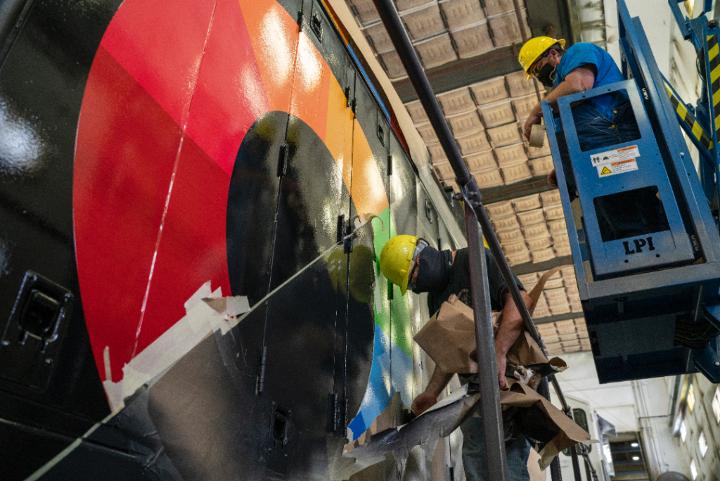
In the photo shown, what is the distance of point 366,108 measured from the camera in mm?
3469

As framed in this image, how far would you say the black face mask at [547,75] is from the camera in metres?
3.56

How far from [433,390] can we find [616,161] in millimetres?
1465

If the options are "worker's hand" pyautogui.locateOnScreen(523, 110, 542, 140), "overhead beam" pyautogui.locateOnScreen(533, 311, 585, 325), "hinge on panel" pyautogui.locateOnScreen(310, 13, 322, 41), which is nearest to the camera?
"hinge on panel" pyautogui.locateOnScreen(310, 13, 322, 41)

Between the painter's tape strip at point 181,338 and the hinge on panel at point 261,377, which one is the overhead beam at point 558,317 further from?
the painter's tape strip at point 181,338

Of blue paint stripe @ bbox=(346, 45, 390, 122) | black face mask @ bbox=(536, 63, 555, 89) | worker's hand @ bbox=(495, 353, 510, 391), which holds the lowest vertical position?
worker's hand @ bbox=(495, 353, 510, 391)

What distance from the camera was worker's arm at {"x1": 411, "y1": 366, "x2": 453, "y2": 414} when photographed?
8.95 feet

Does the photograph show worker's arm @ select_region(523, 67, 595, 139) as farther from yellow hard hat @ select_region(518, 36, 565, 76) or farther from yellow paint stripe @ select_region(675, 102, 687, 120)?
yellow paint stripe @ select_region(675, 102, 687, 120)

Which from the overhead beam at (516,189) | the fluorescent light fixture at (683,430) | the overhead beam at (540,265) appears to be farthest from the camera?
the fluorescent light fixture at (683,430)

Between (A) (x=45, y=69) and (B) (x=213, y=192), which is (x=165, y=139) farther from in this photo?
(A) (x=45, y=69)

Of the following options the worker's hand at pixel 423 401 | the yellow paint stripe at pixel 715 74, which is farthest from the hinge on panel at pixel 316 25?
the yellow paint stripe at pixel 715 74

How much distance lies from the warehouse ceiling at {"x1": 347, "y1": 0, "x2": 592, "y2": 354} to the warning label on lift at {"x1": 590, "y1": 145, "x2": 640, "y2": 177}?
1.27 m

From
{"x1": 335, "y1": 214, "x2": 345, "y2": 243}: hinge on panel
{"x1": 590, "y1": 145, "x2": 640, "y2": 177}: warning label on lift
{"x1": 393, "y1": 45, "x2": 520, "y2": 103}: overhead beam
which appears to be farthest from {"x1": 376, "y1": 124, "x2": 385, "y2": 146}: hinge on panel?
{"x1": 393, "y1": 45, "x2": 520, "y2": 103}: overhead beam

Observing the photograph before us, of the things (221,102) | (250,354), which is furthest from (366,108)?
(250,354)

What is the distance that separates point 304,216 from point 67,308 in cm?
125
